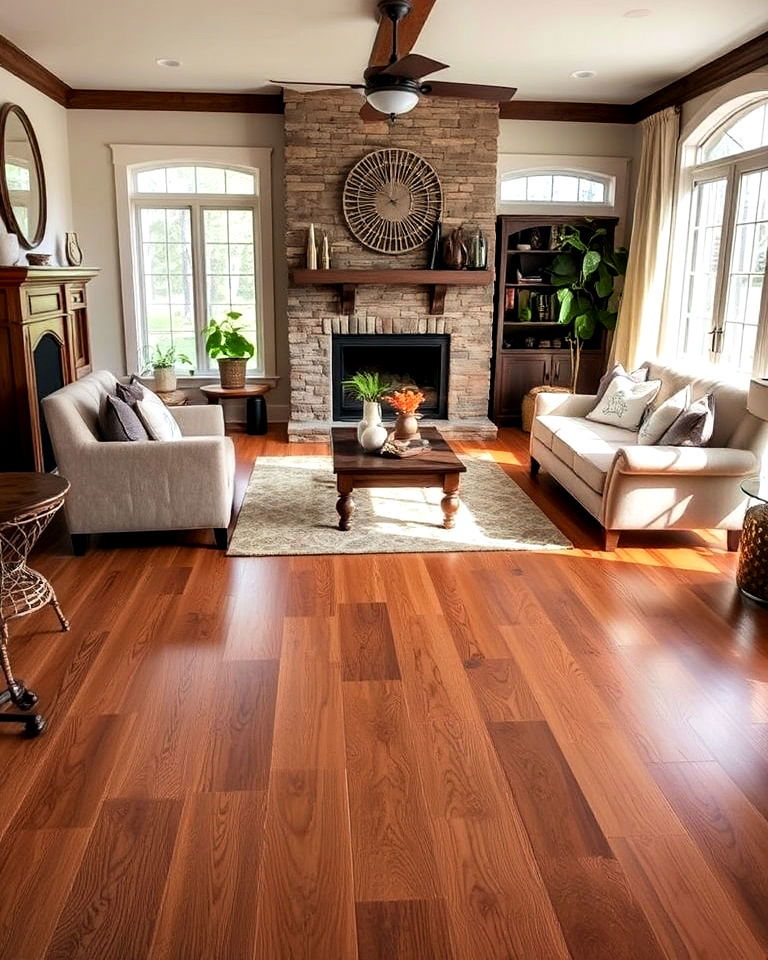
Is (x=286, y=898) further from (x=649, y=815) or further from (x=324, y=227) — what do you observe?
(x=324, y=227)

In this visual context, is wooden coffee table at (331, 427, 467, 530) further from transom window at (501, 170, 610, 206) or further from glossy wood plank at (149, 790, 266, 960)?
transom window at (501, 170, 610, 206)

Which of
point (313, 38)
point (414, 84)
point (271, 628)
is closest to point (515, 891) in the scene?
point (271, 628)

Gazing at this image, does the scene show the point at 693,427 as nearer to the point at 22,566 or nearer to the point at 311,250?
the point at 22,566

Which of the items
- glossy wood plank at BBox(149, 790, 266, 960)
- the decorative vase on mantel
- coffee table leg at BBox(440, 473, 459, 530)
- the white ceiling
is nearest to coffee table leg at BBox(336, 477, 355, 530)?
the decorative vase on mantel

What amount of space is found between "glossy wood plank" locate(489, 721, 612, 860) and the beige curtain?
16.0 feet

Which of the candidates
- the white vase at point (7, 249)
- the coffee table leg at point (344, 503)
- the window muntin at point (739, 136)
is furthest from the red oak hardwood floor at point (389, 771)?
the window muntin at point (739, 136)

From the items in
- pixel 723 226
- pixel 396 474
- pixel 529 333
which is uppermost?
pixel 723 226

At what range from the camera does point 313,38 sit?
5195mm

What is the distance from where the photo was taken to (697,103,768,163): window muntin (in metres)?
5.52

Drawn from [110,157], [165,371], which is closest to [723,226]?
[165,371]

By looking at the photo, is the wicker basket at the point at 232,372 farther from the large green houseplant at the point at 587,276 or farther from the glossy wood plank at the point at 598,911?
the glossy wood plank at the point at 598,911

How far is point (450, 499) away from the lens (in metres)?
4.70

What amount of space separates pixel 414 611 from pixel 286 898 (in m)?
1.77

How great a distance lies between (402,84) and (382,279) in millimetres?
2907
